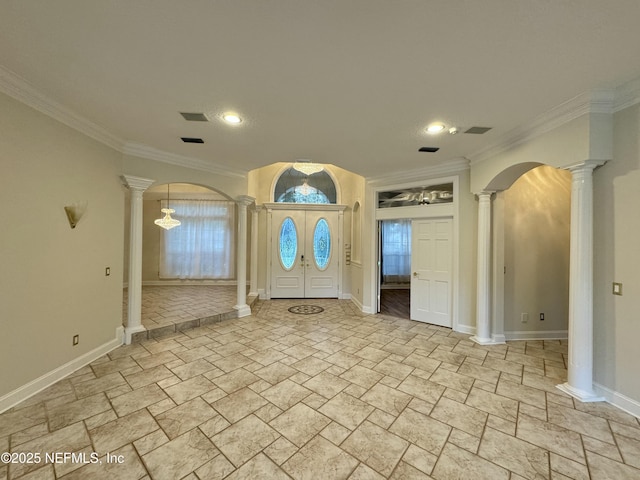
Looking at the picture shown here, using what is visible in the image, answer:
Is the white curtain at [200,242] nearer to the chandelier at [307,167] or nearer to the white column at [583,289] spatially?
the chandelier at [307,167]

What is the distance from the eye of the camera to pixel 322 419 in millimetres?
2100

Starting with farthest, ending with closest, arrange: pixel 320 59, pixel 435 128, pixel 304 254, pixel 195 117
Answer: pixel 304 254 < pixel 435 128 < pixel 195 117 < pixel 320 59

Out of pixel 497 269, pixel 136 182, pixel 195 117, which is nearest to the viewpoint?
pixel 195 117

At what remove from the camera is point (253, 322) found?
470cm

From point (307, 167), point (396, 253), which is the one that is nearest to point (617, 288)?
point (307, 167)

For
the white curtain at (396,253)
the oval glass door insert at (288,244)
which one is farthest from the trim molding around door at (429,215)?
the white curtain at (396,253)

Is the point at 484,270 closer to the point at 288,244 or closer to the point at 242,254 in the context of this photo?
the point at 242,254

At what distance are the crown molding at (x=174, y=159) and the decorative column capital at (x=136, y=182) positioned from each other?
0.35 metres

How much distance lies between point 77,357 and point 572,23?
523 cm

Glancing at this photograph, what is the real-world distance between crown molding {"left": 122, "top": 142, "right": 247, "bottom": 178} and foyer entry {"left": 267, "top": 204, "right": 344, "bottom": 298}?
6.43 ft

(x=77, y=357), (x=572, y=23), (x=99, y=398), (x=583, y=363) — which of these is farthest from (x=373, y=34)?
(x=77, y=357)

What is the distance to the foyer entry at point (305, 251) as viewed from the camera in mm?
6609

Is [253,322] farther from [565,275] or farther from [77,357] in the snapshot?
[565,275]

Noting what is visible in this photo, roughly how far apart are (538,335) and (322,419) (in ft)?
12.5
